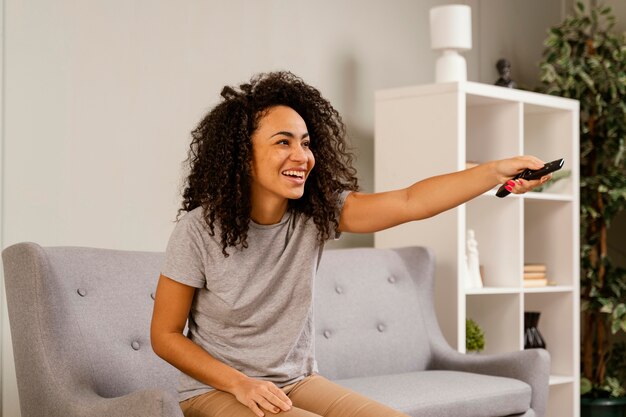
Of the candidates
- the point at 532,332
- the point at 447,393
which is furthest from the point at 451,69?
the point at 447,393

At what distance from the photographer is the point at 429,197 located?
2.13 meters

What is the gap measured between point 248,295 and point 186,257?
0.16 metres

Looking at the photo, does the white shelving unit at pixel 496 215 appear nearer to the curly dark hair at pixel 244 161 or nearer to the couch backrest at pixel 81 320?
the couch backrest at pixel 81 320

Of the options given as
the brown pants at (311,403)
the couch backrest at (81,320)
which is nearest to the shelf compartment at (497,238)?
the couch backrest at (81,320)

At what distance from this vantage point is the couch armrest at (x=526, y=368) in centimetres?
333

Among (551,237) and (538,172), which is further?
(551,237)

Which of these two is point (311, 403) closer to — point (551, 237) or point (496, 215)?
point (496, 215)

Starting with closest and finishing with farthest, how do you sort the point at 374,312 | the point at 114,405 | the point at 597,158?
the point at 114,405 → the point at 374,312 → the point at 597,158

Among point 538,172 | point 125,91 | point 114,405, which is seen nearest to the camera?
point 538,172

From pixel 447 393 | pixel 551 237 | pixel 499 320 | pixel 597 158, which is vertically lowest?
pixel 447 393

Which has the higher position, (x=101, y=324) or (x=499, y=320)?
(x=101, y=324)

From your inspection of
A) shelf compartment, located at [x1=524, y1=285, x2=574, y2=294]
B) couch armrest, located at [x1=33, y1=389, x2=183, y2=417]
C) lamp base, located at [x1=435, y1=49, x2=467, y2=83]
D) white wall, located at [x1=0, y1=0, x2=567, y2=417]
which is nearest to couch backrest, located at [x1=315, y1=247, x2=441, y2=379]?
white wall, located at [x1=0, y1=0, x2=567, y2=417]

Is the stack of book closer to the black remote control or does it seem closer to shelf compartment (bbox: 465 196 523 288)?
shelf compartment (bbox: 465 196 523 288)

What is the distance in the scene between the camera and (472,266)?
4.00 m
